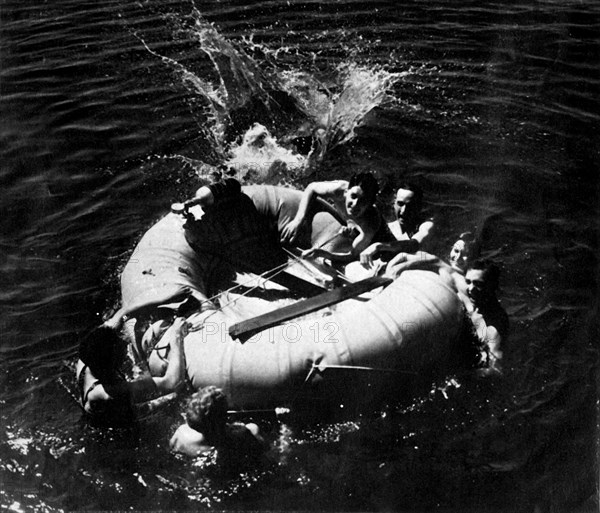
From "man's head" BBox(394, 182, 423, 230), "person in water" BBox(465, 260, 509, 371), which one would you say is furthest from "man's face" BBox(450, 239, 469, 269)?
"person in water" BBox(465, 260, 509, 371)

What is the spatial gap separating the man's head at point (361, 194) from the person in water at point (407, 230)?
296 millimetres

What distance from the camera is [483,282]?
6.04 meters

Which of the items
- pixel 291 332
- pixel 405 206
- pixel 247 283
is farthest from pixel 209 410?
pixel 405 206

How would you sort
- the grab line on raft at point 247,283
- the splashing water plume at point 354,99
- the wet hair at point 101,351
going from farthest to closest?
1. the splashing water plume at point 354,99
2. the grab line on raft at point 247,283
3. the wet hair at point 101,351

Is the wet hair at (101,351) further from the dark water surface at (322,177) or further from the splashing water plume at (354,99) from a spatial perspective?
the splashing water plume at (354,99)

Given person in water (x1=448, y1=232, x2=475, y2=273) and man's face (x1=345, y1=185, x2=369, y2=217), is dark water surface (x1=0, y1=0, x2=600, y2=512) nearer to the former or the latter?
person in water (x1=448, y1=232, x2=475, y2=273)

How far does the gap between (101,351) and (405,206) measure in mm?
3121

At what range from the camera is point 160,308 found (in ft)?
20.3

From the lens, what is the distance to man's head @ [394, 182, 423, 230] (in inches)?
270

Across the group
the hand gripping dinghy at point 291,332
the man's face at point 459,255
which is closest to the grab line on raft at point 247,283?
the hand gripping dinghy at point 291,332

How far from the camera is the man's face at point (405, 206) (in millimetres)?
6840

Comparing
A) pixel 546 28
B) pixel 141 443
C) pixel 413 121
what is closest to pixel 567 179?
pixel 413 121

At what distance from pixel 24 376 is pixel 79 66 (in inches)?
251

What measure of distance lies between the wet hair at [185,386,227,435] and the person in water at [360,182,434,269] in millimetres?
2159
